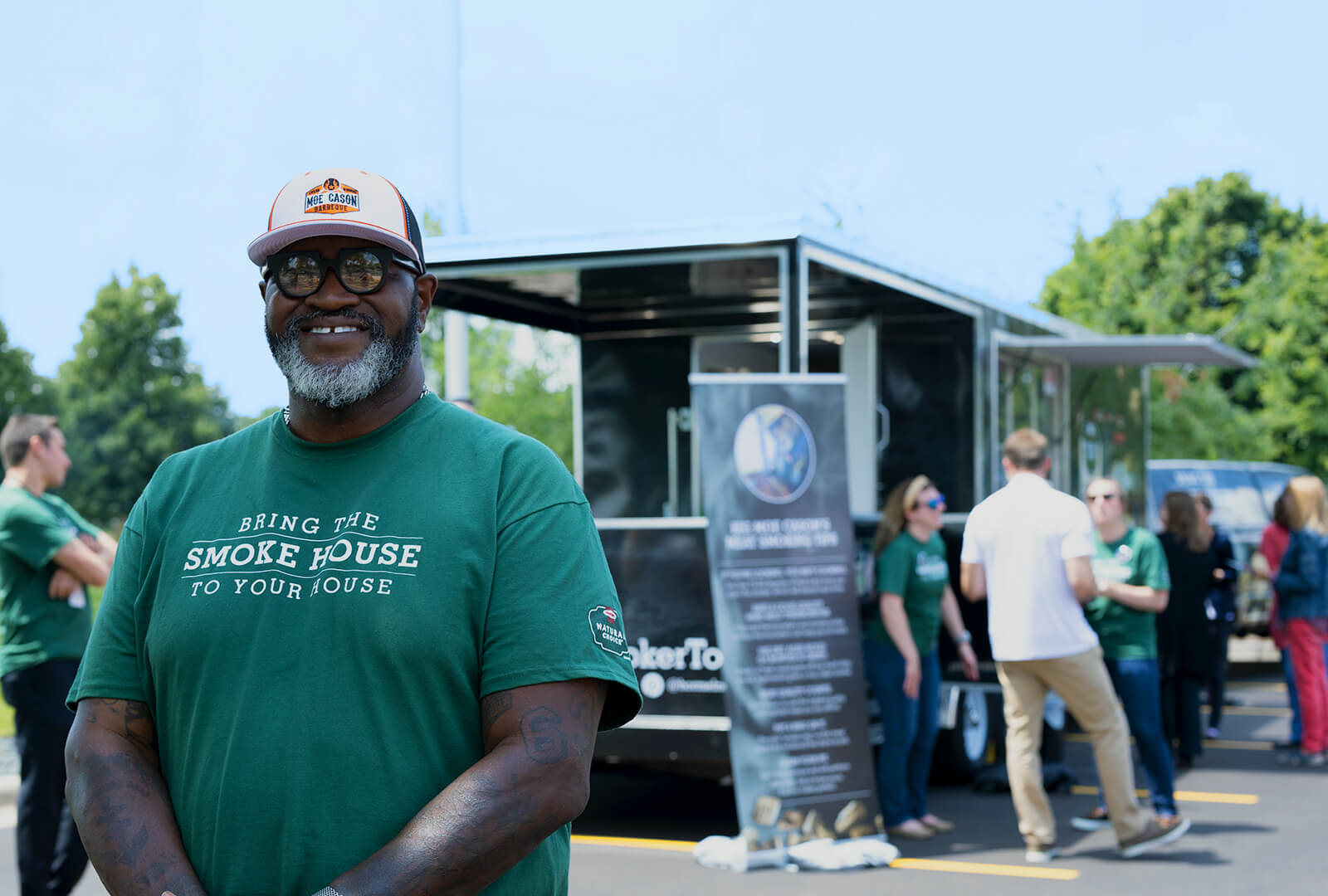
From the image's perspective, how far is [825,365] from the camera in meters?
11.1

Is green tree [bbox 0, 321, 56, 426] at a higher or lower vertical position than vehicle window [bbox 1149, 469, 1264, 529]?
higher

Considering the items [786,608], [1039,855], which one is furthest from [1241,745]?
[786,608]

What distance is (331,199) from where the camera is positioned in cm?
212

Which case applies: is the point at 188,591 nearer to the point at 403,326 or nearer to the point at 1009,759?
the point at 403,326

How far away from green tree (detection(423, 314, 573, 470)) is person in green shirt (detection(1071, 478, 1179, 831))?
668 inches

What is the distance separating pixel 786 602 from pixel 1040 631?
1211mm

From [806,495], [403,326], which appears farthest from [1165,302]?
[403,326]

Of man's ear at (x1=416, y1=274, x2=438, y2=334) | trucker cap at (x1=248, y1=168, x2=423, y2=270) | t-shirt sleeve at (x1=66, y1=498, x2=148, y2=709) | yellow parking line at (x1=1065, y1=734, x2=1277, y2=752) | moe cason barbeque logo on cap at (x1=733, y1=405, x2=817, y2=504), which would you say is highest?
trucker cap at (x1=248, y1=168, x2=423, y2=270)

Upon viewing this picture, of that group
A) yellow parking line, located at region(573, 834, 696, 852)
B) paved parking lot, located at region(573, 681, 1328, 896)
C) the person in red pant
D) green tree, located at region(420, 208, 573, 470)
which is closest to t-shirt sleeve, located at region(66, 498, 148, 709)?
paved parking lot, located at region(573, 681, 1328, 896)

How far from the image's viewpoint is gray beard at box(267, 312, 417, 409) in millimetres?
2104

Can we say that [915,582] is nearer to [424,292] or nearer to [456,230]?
[424,292]

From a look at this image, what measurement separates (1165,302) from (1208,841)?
23.7 m

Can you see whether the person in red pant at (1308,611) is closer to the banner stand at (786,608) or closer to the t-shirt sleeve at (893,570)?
the t-shirt sleeve at (893,570)

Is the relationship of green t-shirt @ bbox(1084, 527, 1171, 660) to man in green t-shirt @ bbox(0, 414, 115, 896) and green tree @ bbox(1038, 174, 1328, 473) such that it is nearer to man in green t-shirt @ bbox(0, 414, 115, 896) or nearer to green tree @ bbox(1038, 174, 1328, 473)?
man in green t-shirt @ bbox(0, 414, 115, 896)
